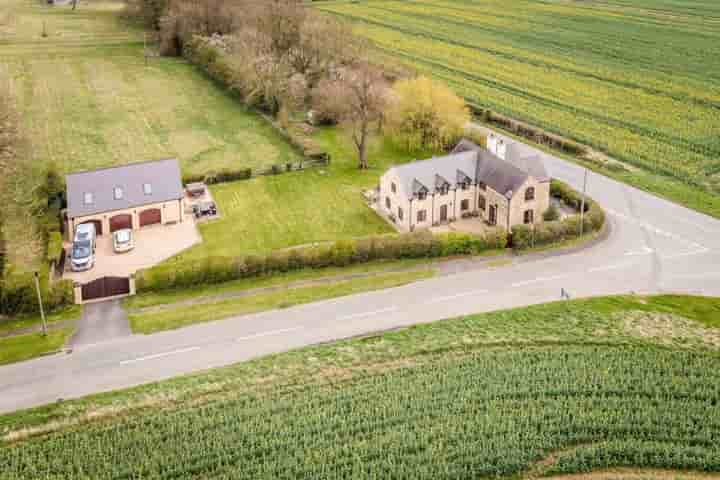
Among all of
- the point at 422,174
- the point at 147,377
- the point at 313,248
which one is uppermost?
the point at 422,174

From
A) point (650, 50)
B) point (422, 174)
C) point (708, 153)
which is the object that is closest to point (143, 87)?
point (422, 174)

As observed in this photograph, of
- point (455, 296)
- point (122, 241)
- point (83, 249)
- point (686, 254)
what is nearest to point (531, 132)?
point (686, 254)

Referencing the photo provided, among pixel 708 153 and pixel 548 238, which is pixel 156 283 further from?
pixel 708 153

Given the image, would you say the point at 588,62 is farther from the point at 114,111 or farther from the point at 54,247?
the point at 54,247

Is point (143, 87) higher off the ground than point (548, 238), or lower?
higher

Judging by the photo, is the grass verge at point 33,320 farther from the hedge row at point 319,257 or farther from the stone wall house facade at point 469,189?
the stone wall house facade at point 469,189
